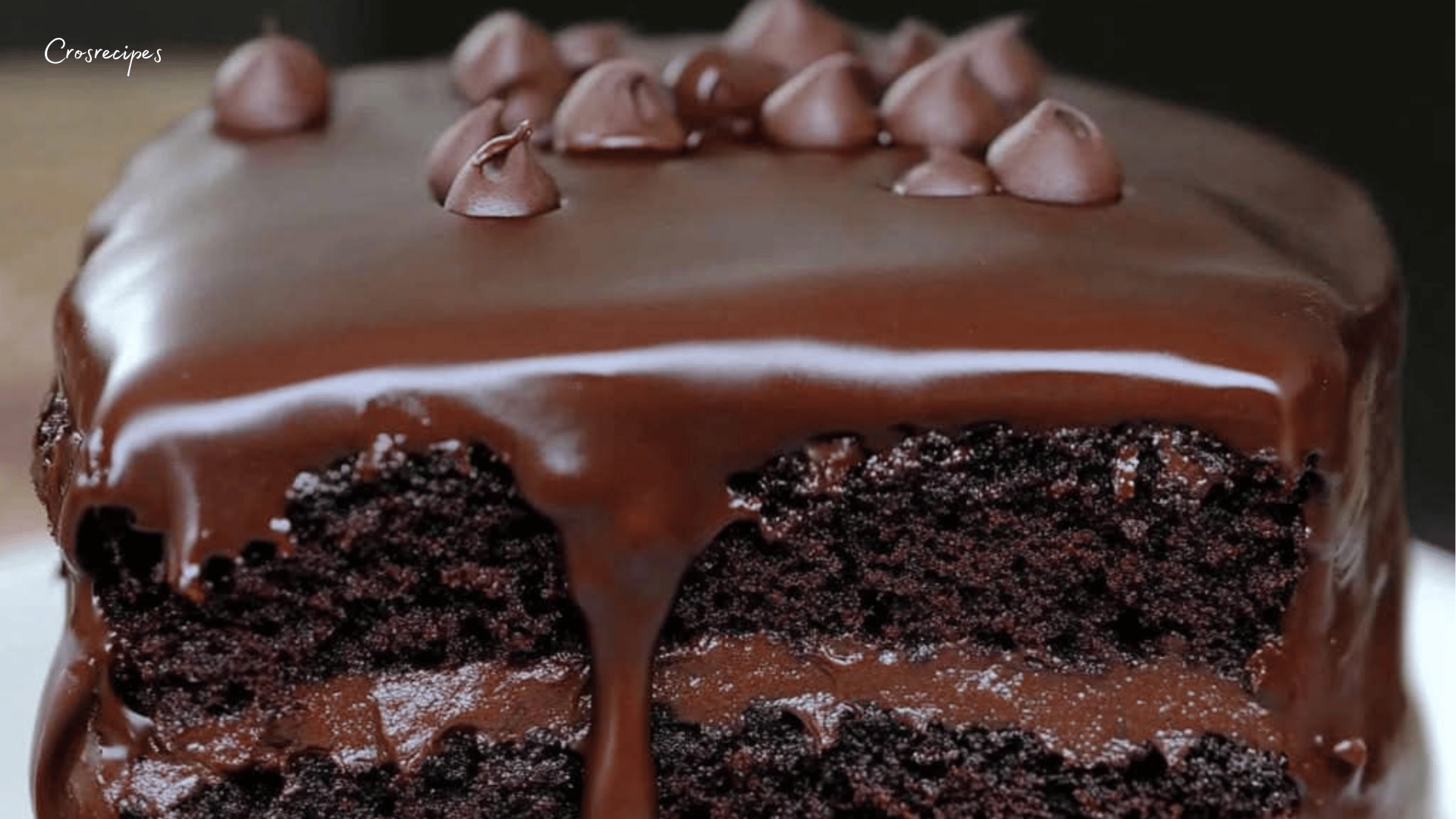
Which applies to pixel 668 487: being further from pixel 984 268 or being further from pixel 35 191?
pixel 35 191

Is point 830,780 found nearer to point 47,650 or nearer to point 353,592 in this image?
point 353,592

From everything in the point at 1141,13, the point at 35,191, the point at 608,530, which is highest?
the point at 608,530

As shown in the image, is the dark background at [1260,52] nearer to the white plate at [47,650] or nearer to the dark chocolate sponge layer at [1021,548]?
the white plate at [47,650]

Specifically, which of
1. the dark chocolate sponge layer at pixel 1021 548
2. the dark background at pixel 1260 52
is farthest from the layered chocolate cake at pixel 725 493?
the dark background at pixel 1260 52

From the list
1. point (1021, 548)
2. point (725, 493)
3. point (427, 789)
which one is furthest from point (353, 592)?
point (1021, 548)

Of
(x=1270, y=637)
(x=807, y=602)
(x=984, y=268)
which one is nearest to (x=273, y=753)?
(x=807, y=602)

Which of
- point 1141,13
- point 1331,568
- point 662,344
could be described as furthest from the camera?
point 1141,13

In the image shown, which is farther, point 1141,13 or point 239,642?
point 1141,13
